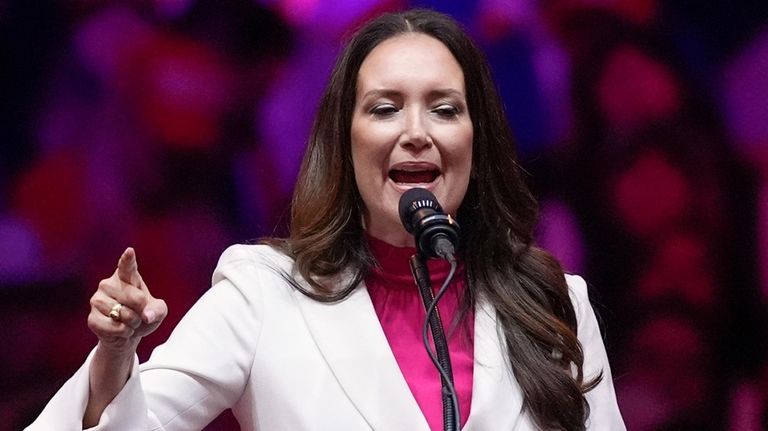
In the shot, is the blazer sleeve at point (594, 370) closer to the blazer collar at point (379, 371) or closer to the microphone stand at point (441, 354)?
the blazer collar at point (379, 371)

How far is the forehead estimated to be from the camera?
2.10 metres

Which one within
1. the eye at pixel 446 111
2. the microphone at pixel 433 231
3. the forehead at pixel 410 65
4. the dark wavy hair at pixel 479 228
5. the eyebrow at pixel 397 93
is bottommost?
the dark wavy hair at pixel 479 228

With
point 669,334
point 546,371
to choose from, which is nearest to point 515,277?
point 546,371

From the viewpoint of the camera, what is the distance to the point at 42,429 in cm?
166

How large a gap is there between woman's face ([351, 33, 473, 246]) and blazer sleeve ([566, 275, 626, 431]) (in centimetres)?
30

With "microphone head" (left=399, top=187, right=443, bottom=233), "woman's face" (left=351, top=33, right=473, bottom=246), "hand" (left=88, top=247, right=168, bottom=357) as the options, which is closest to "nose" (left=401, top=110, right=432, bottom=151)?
"woman's face" (left=351, top=33, right=473, bottom=246)

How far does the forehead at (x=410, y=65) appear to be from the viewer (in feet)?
6.89

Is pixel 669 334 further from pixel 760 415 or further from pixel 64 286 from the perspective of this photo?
pixel 64 286

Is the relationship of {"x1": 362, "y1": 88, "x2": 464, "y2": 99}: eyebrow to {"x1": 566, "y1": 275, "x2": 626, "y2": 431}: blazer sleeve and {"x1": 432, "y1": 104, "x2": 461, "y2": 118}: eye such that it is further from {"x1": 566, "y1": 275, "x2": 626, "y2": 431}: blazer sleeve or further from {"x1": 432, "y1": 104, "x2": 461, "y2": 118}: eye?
{"x1": 566, "y1": 275, "x2": 626, "y2": 431}: blazer sleeve

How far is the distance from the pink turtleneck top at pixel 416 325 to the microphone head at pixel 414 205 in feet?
1.33

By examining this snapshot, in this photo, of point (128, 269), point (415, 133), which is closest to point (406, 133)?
point (415, 133)

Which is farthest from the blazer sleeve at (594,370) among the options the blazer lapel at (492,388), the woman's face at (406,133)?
the woman's face at (406,133)

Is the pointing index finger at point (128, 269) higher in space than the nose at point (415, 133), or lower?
lower

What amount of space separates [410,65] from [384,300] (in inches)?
16.1
